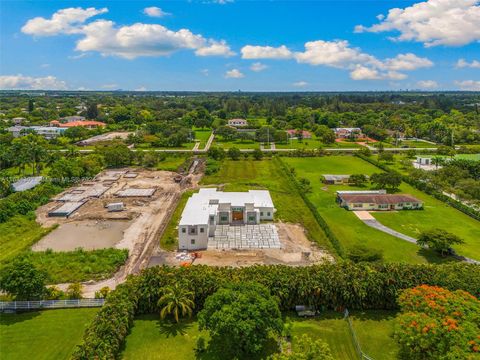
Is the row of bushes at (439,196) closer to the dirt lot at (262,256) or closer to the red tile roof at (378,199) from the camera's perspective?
the red tile roof at (378,199)

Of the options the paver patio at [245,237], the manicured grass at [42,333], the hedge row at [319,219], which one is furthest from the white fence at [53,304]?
the hedge row at [319,219]

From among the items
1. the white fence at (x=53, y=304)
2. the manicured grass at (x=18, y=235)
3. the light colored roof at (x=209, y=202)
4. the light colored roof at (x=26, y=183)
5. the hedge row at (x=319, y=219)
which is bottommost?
the white fence at (x=53, y=304)

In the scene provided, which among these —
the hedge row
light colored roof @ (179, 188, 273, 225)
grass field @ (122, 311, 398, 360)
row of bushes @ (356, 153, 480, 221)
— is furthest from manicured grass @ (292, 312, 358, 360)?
row of bushes @ (356, 153, 480, 221)

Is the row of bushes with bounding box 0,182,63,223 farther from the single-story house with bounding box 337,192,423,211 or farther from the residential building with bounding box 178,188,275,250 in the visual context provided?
the single-story house with bounding box 337,192,423,211

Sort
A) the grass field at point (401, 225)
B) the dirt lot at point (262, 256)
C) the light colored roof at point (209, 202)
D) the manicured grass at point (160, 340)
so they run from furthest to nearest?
the light colored roof at point (209, 202) → the grass field at point (401, 225) → the dirt lot at point (262, 256) → the manicured grass at point (160, 340)

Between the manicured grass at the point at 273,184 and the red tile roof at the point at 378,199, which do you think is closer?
the manicured grass at the point at 273,184

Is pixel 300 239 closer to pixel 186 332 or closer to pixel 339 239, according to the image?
pixel 339 239
